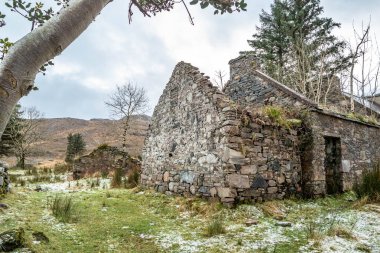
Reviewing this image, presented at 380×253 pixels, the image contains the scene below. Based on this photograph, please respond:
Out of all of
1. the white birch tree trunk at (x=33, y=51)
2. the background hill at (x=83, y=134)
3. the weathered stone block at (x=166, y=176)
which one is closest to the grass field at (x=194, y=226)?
the weathered stone block at (x=166, y=176)

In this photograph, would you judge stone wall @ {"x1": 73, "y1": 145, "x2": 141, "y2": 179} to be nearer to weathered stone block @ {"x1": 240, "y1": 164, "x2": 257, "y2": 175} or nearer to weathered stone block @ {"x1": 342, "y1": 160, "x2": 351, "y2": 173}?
weathered stone block @ {"x1": 240, "y1": 164, "x2": 257, "y2": 175}

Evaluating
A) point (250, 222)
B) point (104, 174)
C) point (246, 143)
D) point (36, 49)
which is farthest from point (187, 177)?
point (104, 174)

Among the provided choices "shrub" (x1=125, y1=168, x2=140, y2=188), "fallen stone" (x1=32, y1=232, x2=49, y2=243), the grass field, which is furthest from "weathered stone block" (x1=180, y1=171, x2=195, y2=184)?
"fallen stone" (x1=32, y1=232, x2=49, y2=243)

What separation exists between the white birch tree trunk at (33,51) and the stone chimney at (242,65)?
944 cm

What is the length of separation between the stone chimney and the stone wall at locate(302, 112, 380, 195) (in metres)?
3.13

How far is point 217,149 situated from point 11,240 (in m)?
4.63

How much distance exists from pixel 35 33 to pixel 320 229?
5326mm

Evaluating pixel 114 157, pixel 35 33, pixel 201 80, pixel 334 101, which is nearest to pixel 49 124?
pixel 114 157

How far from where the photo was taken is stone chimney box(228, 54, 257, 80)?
11004 millimetres

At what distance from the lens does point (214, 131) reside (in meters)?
7.48

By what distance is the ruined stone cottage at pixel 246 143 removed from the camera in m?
7.19

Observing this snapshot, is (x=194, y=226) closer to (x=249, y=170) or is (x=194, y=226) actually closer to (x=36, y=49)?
(x=249, y=170)

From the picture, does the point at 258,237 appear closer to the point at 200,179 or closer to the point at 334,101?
the point at 200,179

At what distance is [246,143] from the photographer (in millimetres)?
7336
